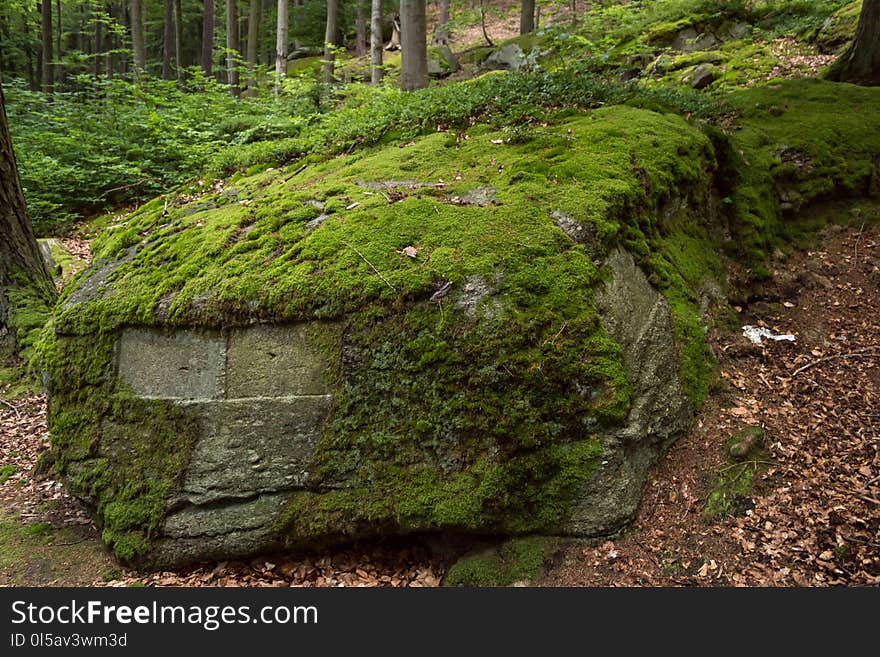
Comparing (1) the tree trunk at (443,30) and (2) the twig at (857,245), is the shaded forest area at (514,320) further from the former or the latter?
(1) the tree trunk at (443,30)

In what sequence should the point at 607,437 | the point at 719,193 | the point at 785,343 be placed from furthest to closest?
the point at 719,193 → the point at 785,343 → the point at 607,437

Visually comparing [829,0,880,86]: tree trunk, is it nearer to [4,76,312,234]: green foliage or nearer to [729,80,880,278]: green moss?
[729,80,880,278]: green moss

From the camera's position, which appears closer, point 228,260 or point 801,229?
point 228,260

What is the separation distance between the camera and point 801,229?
6.12 m

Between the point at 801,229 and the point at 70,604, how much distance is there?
7.43 m

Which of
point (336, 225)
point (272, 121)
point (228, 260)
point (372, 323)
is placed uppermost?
point (272, 121)

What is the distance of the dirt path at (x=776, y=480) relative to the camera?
132 inches

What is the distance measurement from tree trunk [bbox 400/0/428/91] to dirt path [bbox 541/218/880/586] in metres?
7.87

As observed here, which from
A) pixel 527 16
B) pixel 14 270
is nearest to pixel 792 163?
pixel 14 270

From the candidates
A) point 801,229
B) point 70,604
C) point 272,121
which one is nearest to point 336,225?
point 70,604

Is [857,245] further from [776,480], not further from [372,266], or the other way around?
[372,266]

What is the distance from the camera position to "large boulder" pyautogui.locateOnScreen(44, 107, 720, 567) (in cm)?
353

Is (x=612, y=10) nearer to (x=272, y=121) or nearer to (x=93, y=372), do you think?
(x=272, y=121)

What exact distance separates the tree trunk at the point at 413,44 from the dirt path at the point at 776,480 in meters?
7.87
